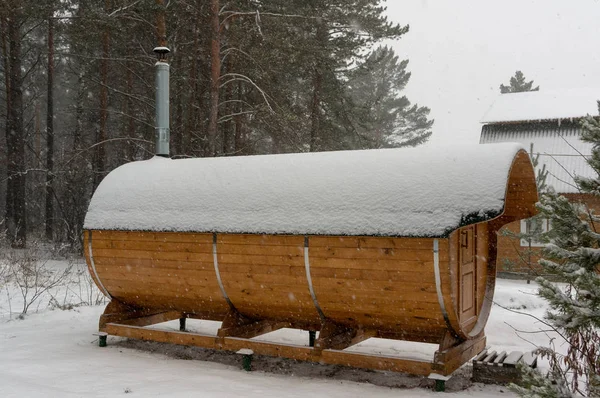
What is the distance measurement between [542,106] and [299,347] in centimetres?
1964

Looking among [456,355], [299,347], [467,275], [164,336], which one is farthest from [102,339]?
[467,275]

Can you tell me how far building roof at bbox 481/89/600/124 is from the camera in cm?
2234

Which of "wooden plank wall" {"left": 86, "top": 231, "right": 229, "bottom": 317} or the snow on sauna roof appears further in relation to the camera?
"wooden plank wall" {"left": 86, "top": 231, "right": 229, "bottom": 317}

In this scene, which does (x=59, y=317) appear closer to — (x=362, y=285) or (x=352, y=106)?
(x=362, y=285)

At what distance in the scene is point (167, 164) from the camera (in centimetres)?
920

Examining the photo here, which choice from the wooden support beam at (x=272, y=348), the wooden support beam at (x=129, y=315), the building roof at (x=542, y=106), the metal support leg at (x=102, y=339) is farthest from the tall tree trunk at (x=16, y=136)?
the building roof at (x=542, y=106)

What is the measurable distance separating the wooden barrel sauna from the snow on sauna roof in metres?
0.02

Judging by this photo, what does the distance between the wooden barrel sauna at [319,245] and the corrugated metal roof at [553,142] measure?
13788mm

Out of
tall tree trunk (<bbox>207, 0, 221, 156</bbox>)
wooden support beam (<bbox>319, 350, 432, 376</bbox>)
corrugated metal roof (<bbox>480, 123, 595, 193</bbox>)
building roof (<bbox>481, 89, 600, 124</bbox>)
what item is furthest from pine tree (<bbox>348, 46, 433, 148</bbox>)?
wooden support beam (<bbox>319, 350, 432, 376</bbox>)

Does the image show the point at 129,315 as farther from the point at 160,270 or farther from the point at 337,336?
the point at 337,336

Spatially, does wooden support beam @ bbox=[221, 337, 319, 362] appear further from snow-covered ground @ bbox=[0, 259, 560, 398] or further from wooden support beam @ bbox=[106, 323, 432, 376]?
snow-covered ground @ bbox=[0, 259, 560, 398]

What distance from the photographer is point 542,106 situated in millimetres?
23406

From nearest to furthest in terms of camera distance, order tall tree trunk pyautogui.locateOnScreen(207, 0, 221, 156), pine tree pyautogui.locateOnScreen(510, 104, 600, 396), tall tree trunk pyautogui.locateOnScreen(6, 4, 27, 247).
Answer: pine tree pyautogui.locateOnScreen(510, 104, 600, 396), tall tree trunk pyautogui.locateOnScreen(207, 0, 221, 156), tall tree trunk pyautogui.locateOnScreen(6, 4, 27, 247)

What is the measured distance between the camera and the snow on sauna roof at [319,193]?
643 cm
